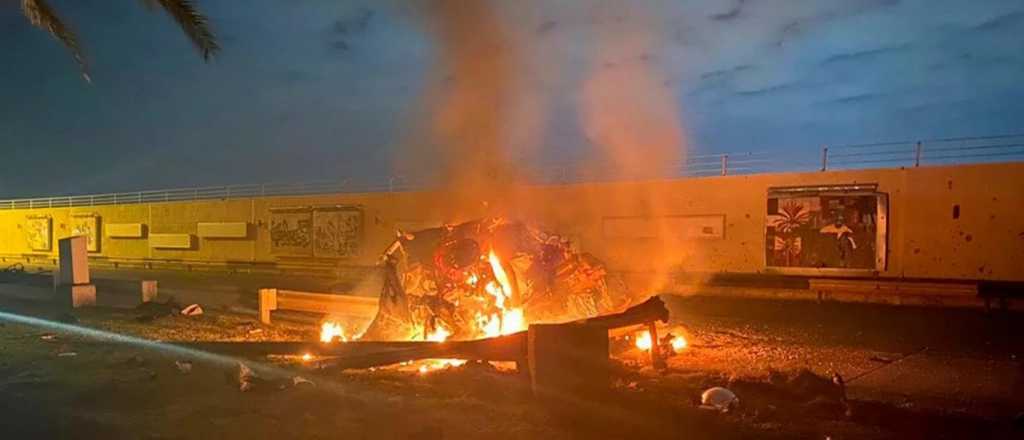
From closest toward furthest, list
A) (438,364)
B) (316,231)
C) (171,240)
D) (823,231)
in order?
1. (438,364)
2. (823,231)
3. (316,231)
4. (171,240)

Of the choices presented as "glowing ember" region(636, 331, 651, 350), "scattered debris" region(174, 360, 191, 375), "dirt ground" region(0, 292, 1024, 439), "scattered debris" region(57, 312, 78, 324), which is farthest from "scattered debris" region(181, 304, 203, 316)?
"glowing ember" region(636, 331, 651, 350)

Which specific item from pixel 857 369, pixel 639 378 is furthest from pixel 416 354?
Result: pixel 857 369

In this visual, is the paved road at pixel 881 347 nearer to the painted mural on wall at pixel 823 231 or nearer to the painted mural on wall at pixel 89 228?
the painted mural on wall at pixel 823 231

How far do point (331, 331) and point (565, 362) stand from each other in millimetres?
5490

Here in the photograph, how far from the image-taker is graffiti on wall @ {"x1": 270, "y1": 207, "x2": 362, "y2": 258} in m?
29.0

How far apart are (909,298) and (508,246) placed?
33.1 ft

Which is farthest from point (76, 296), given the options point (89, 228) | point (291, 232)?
point (89, 228)

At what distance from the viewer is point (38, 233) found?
136 ft

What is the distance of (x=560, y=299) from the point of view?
11711 mm

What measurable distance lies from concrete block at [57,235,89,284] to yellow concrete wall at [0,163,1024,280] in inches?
346

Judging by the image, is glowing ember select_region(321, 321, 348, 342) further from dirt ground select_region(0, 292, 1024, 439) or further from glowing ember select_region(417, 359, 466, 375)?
glowing ember select_region(417, 359, 466, 375)

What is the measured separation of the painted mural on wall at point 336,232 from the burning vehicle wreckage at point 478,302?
54.3 ft

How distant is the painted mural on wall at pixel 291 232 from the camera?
30219 mm

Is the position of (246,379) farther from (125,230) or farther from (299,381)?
(125,230)
